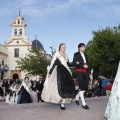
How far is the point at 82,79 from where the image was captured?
828 centimetres

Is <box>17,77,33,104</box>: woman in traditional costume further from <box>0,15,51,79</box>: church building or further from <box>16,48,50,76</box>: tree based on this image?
<box>0,15,51,79</box>: church building

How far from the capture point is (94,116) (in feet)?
23.2

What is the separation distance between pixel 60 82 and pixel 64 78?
165 mm

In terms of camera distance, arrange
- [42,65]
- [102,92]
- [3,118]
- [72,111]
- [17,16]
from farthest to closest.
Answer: [17,16] → [42,65] → [102,92] → [72,111] → [3,118]

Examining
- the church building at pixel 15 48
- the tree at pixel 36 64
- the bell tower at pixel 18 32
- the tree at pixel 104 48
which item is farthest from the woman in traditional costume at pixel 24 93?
the bell tower at pixel 18 32

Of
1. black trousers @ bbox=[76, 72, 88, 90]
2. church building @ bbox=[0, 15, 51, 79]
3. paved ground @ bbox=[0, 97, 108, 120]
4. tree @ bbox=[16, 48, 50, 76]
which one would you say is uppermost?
church building @ bbox=[0, 15, 51, 79]

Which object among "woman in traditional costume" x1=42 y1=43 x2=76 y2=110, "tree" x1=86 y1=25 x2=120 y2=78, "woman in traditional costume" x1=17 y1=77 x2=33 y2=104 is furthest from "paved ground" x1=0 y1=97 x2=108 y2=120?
"tree" x1=86 y1=25 x2=120 y2=78

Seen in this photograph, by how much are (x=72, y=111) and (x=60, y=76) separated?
988mm

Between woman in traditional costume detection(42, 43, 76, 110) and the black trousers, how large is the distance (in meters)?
0.20

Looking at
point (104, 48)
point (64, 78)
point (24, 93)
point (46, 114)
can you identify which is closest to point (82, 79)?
point (64, 78)

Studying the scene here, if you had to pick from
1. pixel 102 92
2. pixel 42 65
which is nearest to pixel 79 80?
pixel 102 92

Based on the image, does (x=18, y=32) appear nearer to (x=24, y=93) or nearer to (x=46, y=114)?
(x=24, y=93)

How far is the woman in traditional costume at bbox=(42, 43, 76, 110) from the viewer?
7.97 m

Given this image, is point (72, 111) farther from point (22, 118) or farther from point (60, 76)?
point (22, 118)
